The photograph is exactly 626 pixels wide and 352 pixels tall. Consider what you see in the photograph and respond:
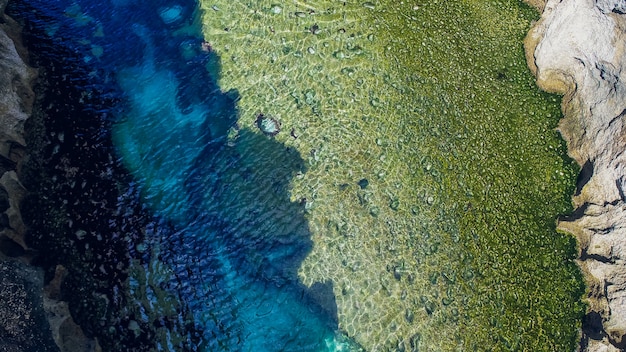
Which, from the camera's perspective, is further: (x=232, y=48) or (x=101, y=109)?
(x=232, y=48)

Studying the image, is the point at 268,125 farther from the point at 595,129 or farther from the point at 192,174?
the point at 595,129

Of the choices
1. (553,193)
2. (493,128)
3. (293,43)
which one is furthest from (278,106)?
(553,193)

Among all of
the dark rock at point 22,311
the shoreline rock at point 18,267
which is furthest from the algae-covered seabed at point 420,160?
the dark rock at point 22,311

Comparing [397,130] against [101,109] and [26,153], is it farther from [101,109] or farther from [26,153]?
[26,153]

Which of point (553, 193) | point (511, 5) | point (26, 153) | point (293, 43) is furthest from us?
point (511, 5)

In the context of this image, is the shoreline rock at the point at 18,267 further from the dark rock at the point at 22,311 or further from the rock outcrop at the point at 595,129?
the rock outcrop at the point at 595,129

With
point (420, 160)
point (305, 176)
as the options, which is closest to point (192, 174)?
point (305, 176)

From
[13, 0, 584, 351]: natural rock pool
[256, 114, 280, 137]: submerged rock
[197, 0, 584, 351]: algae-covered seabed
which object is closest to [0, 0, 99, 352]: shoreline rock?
[13, 0, 584, 351]: natural rock pool
